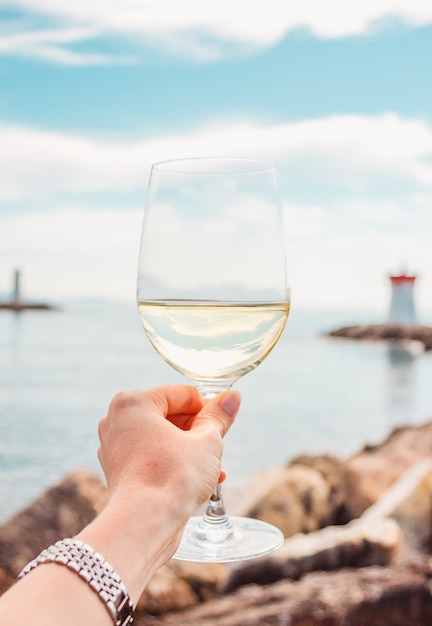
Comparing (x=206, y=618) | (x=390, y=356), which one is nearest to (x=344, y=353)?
(x=390, y=356)

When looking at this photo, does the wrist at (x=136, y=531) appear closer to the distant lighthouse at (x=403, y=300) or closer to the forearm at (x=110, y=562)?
the forearm at (x=110, y=562)

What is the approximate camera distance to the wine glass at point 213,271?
1191 millimetres

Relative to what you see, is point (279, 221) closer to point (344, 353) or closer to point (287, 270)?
point (287, 270)

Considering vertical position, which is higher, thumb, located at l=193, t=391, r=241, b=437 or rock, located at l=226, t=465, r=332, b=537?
thumb, located at l=193, t=391, r=241, b=437

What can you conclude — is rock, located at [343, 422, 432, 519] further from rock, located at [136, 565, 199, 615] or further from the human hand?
the human hand

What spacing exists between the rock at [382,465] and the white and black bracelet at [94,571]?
14.0 ft

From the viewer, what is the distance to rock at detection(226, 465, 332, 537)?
438 cm

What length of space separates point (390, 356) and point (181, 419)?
3206 centimetres

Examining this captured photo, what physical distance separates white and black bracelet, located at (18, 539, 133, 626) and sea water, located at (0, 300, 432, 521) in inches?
43.6

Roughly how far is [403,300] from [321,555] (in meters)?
30.2

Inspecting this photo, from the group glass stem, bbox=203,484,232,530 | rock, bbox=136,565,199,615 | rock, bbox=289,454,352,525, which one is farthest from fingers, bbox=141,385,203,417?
rock, bbox=289,454,352,525

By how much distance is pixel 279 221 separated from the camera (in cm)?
128

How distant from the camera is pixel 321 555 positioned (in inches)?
146

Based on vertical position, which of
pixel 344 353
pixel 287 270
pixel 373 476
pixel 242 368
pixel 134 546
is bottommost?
pixel 344 353
